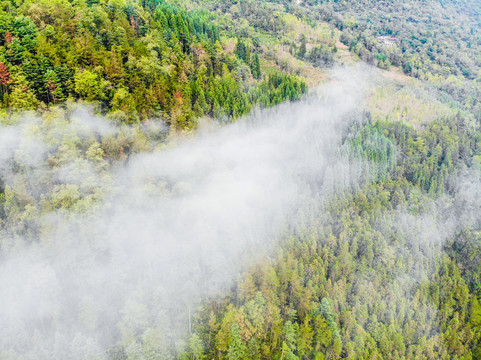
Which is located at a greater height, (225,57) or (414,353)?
(225,57)

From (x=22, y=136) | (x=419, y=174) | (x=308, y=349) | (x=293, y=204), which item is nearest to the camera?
(x=22, y=136)

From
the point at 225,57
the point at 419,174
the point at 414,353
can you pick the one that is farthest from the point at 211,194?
the point at 419,174

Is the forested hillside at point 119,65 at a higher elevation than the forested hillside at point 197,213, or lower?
higher

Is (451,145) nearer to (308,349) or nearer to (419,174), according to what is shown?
(419,174)

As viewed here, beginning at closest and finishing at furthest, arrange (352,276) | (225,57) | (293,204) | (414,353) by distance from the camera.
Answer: (414,353) → (352,276) → (293,204) → (225,57)

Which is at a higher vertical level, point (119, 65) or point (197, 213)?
point (119, 65)

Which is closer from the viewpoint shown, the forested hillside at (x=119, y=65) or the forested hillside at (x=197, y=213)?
the forested hillside at (x=197, y=213)

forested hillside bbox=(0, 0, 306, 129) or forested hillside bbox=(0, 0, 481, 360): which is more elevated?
forested hillside bbox=(0, 0, 306, 129)

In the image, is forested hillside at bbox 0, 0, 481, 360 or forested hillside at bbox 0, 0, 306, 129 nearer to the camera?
forested hillside at bbox 0, 0, 481, 360
